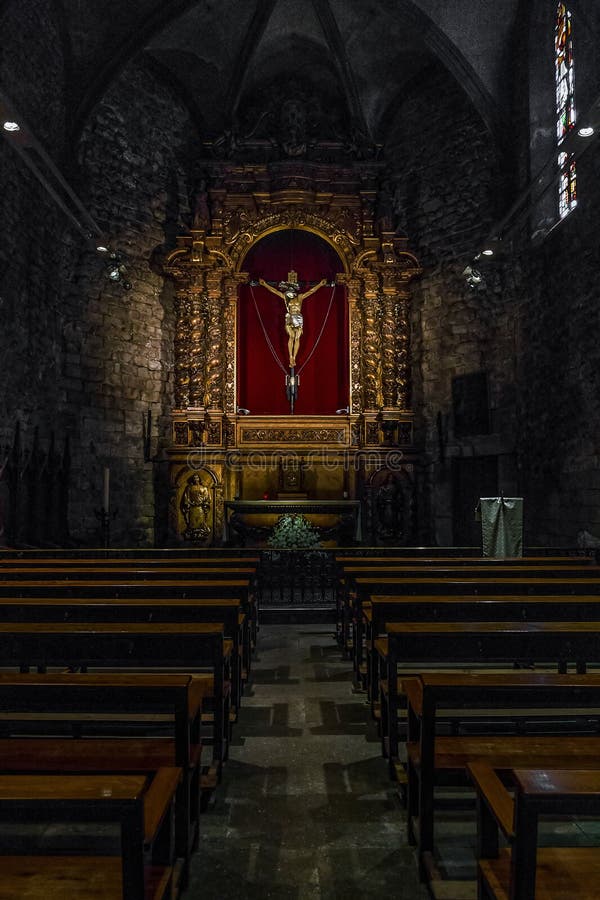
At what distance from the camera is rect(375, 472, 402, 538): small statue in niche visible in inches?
543

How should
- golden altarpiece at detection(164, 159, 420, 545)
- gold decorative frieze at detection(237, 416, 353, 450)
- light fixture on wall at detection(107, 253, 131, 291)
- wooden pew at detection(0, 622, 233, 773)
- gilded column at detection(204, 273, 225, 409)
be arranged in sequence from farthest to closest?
1. gilded column at detection(204, 273, 225, 409)
2. gold decorative frieze at detection(237, 416, 353, 450)
3. golden altarpiece at detection(164, 159, 420, 545)
4. light fixture on wall at detection(107, 253, 131, 291)
5. wooden pew at detection(0, 622, 233, 773)

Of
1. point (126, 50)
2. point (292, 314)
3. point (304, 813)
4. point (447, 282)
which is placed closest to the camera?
point (304, 813)

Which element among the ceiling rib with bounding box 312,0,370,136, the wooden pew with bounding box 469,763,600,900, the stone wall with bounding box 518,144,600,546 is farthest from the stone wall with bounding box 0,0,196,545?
the wooden pew with bounding box 469,763,600,900

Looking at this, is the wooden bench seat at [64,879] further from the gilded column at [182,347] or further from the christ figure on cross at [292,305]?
the christ figure on cross at [292,305]

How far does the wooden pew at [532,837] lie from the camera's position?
58.9 inches

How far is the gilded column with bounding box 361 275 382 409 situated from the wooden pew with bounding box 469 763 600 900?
12789 mm

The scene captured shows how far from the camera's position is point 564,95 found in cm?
1185

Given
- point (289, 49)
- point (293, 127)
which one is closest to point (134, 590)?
point (293, 127)

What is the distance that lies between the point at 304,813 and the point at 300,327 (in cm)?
1232

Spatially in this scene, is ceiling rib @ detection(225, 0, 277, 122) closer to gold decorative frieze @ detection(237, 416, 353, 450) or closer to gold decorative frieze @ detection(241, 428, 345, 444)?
gold decorative frieze @ detection(237, 416, 353, 450)

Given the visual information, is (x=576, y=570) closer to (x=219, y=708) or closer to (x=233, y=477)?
(x=219, y=708)

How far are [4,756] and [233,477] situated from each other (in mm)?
11594

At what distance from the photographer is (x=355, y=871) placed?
2.64m

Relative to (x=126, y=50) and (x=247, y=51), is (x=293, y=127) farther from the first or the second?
(x=126, y=50)
